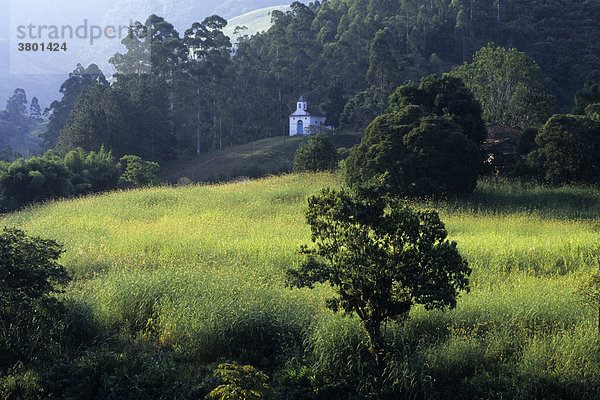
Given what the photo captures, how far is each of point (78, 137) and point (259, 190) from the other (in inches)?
1195

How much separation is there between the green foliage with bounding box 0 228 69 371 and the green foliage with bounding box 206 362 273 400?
10.5 feet

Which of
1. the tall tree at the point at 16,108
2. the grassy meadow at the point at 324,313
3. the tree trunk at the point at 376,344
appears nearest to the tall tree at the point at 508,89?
the grassy meadow at the point at 324,313

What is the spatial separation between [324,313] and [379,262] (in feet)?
6.64

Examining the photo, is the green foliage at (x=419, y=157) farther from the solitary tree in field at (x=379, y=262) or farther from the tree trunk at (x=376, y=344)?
the tree trunk at (x=376, y=344)

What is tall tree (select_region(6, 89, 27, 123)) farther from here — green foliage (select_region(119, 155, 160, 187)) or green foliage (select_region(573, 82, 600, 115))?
green foliage (select_region(573, 82, 600, 115))

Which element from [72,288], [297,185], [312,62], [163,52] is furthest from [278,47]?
[72,288]

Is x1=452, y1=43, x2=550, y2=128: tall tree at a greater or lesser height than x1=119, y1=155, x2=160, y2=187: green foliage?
greater

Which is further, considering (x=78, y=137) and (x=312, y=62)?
(x=312, y=62)

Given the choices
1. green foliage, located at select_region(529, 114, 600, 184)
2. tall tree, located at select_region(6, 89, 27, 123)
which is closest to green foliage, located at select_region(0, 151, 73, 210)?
green foliage, located at select_region(529, 114, 600, 184)

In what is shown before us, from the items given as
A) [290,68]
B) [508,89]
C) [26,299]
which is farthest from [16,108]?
[26,299]

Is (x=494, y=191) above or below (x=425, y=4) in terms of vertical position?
below

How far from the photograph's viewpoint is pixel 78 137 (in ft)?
156

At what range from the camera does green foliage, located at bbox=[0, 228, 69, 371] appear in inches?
306

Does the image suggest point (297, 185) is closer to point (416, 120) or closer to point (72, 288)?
point (416, 120)
